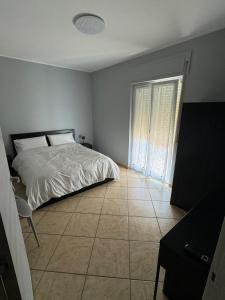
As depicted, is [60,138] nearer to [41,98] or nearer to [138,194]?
[41,98]

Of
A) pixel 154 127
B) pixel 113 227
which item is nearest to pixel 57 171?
pixel 113 227

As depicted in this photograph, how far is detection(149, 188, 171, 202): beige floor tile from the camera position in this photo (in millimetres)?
2680

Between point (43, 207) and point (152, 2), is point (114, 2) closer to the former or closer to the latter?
point (152, 2)

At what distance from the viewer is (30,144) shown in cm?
349

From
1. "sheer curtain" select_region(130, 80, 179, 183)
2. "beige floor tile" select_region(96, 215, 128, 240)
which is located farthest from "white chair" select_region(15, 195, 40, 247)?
"sheer curtain" select_region(130, 80, 179, 183)

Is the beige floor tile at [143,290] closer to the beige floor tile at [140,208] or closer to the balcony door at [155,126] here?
the beige floor tile at [140,208]

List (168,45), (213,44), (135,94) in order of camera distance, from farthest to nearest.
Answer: (135,94), (168,45), (213,44)

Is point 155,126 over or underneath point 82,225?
over

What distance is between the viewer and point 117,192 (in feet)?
9.40

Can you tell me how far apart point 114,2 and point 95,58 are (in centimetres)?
180

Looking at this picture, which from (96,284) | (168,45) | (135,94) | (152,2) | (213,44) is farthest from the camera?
(135,94)

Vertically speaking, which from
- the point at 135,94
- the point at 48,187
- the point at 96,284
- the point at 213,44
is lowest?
the point at 96,284

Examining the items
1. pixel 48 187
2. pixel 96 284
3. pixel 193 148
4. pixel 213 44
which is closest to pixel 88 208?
pixel 48 187

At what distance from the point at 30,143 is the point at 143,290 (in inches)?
132
